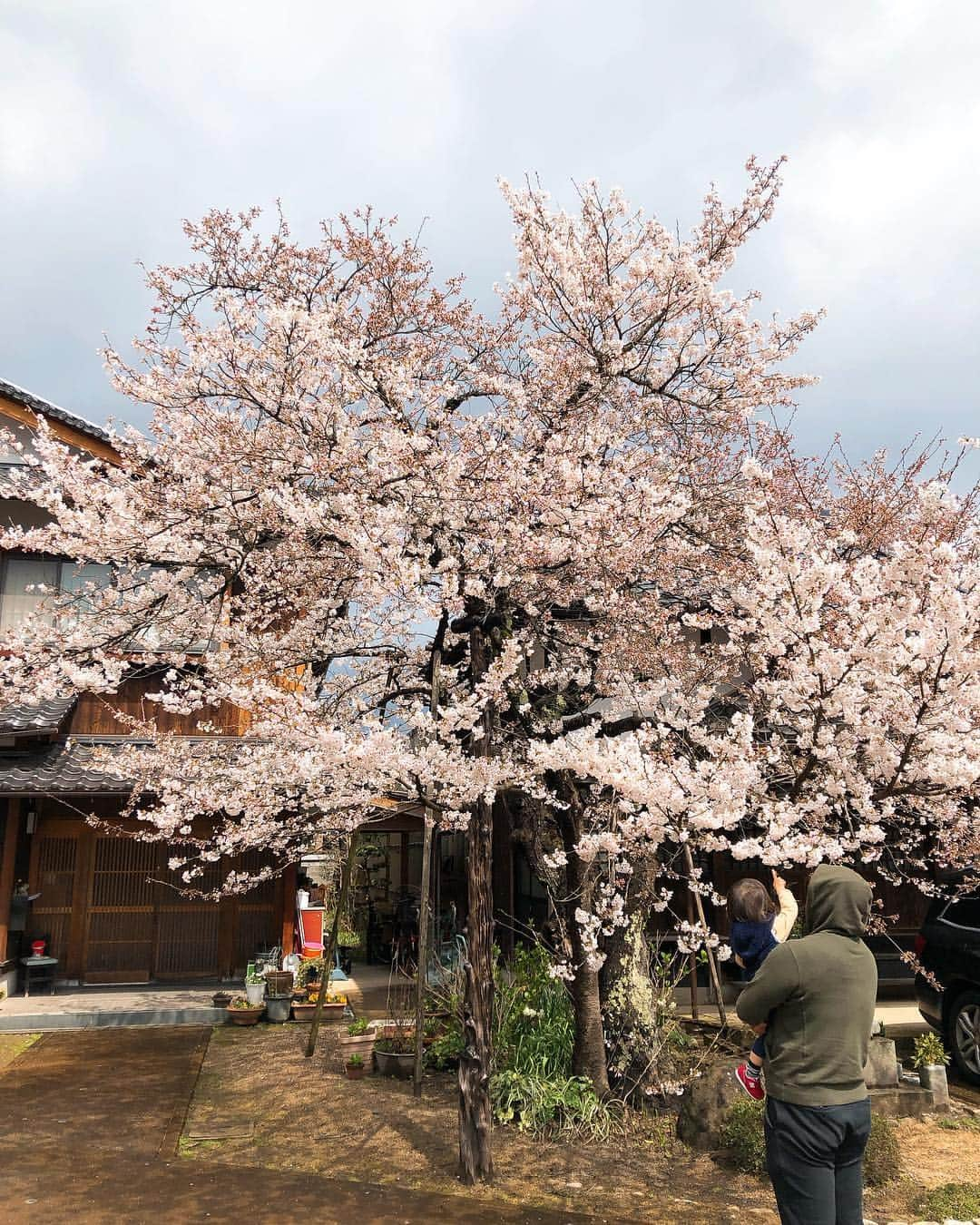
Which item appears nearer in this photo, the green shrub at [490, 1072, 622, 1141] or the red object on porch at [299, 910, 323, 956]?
the green shrub at [490, 1072, 622, 1141]

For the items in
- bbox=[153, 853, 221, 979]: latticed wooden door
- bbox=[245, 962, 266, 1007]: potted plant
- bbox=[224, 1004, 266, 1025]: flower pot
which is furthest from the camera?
bbox=[153, 853, 221, 979]: latticed wooden door

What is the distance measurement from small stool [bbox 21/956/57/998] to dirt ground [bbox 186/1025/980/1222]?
182 inches

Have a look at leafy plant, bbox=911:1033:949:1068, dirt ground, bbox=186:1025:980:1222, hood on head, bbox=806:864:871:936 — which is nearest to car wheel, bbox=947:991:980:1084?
leafy plant, bbox=911:1033:949:1068

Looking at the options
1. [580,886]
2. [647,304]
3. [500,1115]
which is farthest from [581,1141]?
[647,304]

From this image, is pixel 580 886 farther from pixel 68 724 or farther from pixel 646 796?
pixel 68 724

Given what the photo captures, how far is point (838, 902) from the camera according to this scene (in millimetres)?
3121

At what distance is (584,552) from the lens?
6469mm

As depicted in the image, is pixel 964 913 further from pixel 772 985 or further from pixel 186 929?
pixel 186 929

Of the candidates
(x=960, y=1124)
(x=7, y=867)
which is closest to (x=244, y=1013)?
(x=7, y=867)

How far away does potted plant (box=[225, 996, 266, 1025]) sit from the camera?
10.2 metres

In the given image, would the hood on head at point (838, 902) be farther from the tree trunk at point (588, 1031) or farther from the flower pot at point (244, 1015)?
the flower pot at point (244, 1015)

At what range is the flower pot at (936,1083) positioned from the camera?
6.68m

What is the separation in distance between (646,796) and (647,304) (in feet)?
13.2

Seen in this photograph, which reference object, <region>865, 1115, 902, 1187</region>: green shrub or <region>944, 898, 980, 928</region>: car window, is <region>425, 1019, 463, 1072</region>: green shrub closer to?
<region>865, 1115, 902, 1187</region>: green shrub
